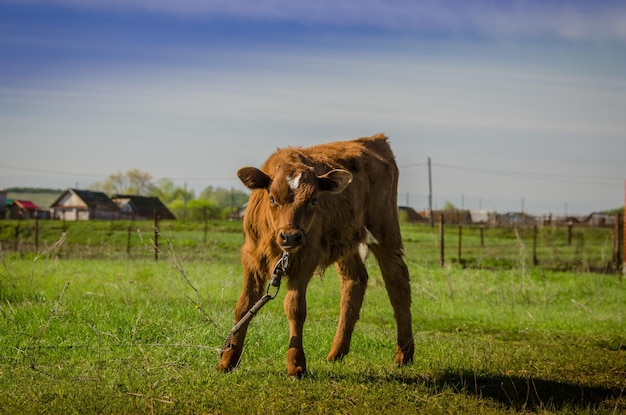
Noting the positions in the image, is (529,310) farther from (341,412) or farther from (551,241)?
(551,241)

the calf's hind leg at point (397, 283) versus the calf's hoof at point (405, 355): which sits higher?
the calf's hind leg at point (397, 283)

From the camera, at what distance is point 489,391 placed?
841 centimetres

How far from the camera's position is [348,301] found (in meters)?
9.98

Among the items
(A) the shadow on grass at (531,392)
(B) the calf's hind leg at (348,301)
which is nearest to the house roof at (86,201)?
(B) the calf's hind leg at (348,301)

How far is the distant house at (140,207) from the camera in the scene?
89.5m

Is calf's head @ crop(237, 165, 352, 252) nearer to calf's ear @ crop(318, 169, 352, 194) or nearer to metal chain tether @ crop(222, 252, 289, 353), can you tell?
calf's ear @ crop(318, 169, 352, 194)

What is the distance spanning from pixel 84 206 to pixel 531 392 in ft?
302

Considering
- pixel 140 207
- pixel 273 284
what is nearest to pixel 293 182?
pixel 273 284

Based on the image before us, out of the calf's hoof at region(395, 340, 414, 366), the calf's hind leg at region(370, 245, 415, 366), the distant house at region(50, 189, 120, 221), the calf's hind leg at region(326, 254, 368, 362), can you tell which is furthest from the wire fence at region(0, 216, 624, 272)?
the distant house at region(50, 189, 120, 221)

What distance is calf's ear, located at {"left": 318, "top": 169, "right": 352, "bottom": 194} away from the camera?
8164mm

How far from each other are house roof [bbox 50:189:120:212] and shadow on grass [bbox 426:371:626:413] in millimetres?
86139

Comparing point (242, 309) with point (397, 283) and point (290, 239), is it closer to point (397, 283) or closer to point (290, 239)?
point (290, 239)

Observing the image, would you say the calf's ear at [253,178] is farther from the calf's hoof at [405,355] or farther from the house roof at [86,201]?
the house roof at [86,201]

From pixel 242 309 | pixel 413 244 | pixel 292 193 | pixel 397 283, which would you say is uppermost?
pixel 292 193
